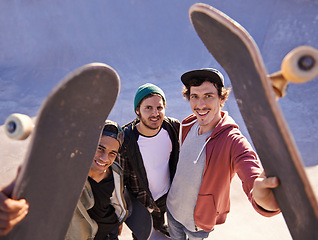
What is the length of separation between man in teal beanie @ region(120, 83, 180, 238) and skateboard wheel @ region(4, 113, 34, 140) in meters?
1.29

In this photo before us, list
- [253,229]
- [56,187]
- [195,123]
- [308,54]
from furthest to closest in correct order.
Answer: [253,229] < [195,123] < [56,187] < [308,54]

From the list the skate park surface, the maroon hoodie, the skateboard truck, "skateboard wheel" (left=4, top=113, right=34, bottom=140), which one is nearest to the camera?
the skateboard truck

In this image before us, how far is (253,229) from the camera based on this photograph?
2.89 meters

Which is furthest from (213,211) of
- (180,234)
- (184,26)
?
(184,26)

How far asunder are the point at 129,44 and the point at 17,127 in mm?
8923

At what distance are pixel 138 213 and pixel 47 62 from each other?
7.82m

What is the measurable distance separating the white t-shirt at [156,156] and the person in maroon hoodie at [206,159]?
0.80 feet

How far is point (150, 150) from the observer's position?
6.76ft

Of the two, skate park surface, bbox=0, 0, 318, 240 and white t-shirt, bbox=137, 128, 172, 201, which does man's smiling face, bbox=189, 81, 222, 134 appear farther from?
skate park surface, bbox=0, 0, 318, 240

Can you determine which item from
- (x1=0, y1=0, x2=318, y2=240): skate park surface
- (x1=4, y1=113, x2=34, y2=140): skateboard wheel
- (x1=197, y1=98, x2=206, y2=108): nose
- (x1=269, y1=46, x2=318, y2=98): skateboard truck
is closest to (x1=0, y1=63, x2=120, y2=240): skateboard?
(x1=4, y1=113, x2=34, y2=140): skateboard wheel

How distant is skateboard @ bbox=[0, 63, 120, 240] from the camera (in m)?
0.83

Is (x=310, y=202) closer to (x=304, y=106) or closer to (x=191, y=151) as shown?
(x=191, y=151)

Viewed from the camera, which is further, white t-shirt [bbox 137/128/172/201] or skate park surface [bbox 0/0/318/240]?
skate park surface [bbox 0/0/318/240]

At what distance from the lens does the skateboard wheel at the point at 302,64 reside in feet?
2.01
